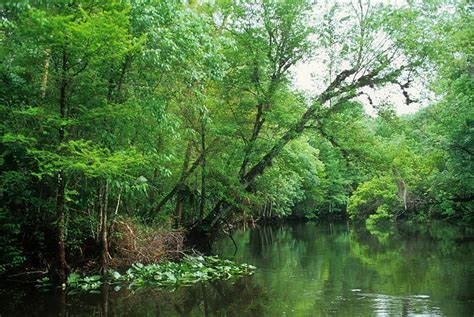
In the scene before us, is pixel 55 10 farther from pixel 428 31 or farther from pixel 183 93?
pixel 428 31

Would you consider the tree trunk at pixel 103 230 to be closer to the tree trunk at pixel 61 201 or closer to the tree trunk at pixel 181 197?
the tree trunk at pixel 61 201

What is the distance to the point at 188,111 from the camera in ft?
58.9

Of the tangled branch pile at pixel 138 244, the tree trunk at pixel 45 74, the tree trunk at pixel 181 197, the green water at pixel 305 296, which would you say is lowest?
the green water at pixel 305 296

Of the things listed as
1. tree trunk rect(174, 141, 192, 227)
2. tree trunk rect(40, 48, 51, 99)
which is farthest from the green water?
tree trunk rect(174, 141, 192, 227)

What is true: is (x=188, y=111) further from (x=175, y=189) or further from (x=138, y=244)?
(x=138, y=244)

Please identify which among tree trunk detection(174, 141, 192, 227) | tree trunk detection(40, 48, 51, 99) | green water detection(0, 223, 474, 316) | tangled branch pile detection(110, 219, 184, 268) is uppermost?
tree trunk detection(40, 48, 51, 99)

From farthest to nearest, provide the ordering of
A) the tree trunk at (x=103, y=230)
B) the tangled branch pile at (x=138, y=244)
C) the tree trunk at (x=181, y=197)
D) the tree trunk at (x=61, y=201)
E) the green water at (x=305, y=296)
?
1. the tree trunk at (x=181, y=197)
2. the tangled branch pile at (x=138, y=244)
3. the tree trunk at (x=103, y=230)
4. the tree trunk at (x=61, y=201)
5. the green water at (x=305, y=296)

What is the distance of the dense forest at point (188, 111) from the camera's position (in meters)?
10.0

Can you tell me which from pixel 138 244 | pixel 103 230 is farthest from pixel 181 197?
pixel 103 230

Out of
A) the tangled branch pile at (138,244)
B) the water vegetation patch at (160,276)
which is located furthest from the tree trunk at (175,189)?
the water vegetation patch at (160,276)

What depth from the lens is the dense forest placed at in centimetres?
1000

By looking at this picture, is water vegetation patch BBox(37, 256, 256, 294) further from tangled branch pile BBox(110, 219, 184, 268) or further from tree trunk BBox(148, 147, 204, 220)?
tree trunk BBox(148, 147, 204, 220)

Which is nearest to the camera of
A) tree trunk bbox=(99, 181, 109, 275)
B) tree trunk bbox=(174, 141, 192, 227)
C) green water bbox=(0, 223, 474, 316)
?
green water bbox=(0, 223, 474, 316)

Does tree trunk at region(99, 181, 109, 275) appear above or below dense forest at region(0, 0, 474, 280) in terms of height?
below
